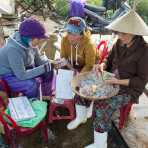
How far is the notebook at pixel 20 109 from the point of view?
3.19 meters

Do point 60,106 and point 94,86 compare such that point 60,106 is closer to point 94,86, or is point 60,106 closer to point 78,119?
point 78,119

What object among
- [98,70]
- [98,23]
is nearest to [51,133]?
[98,70]

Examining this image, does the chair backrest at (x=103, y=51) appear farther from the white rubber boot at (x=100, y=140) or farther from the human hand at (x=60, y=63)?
the white rubber boot at (x=100, y=140)

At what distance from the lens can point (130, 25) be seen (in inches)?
128

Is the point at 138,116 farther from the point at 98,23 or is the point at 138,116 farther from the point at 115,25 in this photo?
the point at 98,23

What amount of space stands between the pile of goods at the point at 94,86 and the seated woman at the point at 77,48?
0.82ft

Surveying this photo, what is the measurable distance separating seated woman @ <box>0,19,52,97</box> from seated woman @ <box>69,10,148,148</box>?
727mm

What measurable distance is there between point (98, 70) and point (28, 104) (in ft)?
2.87

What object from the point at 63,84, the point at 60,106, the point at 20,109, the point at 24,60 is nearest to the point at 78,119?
the point at 60,106

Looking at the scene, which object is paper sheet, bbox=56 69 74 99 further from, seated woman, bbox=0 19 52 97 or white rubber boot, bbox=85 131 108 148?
white rubber boot, bbox=85 131 108 148

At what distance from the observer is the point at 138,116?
406 centimetres

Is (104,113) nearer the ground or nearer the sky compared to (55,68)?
nearer the ground

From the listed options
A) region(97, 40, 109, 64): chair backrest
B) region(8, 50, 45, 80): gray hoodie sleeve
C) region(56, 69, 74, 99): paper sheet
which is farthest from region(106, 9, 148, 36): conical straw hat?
region(97, 40, 109, 64): chair backrest

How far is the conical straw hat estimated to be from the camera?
3.20 meters
